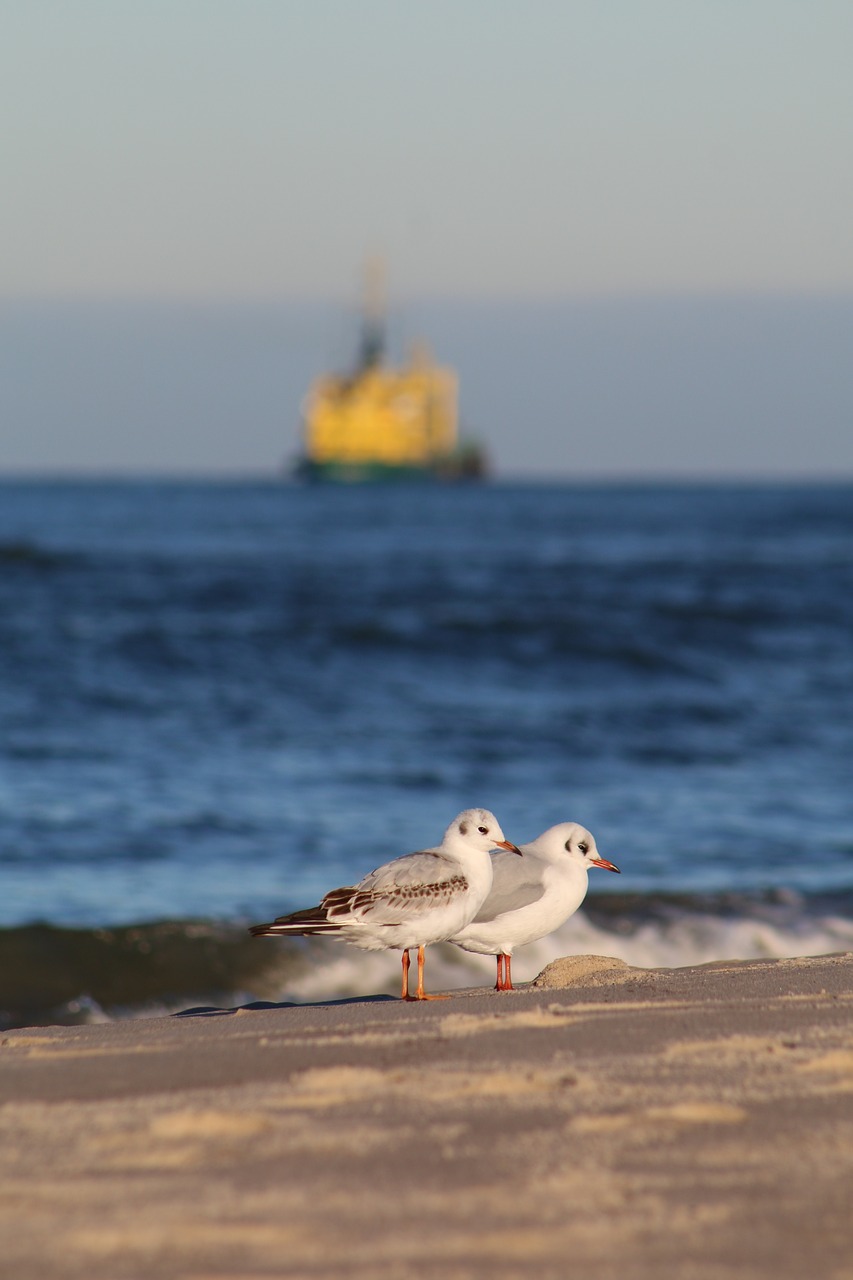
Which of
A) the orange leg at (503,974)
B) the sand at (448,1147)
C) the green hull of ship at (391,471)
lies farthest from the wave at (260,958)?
the green hull of ship at (391,471)

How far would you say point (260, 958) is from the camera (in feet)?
21.4

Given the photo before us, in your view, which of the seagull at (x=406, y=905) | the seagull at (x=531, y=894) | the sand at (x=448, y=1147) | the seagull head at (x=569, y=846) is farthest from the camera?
the seagull head at (x=569, y=846)

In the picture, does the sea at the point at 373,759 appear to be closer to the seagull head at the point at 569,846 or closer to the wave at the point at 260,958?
the wave at the point at 260,958

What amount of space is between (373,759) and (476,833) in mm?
Result: 6285

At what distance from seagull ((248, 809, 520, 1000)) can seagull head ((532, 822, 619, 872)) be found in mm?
330

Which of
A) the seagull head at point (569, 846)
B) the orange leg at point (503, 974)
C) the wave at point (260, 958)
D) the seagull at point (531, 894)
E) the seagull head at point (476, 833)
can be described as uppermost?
the seagull head at point (476, 833)

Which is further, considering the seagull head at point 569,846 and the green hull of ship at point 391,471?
the green hull of ship at point 391,471

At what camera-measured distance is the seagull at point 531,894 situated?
430cm

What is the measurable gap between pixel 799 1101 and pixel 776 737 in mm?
9207

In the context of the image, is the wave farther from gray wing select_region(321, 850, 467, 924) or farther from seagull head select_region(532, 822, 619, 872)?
gray wing select_region(321, 850, 467, 924)

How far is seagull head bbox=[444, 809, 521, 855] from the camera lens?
Answer: 4195mm

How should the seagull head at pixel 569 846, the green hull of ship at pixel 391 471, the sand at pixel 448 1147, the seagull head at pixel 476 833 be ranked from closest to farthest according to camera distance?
1. the sand at pixel 448 1147
2. the seagull head at pixel 476 833
3. the seagull head at pixel 569 846
4. the green hull of ship at pixel 391 471

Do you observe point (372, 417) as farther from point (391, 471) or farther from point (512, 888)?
point (512, 888)

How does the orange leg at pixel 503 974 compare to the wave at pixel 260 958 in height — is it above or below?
above
